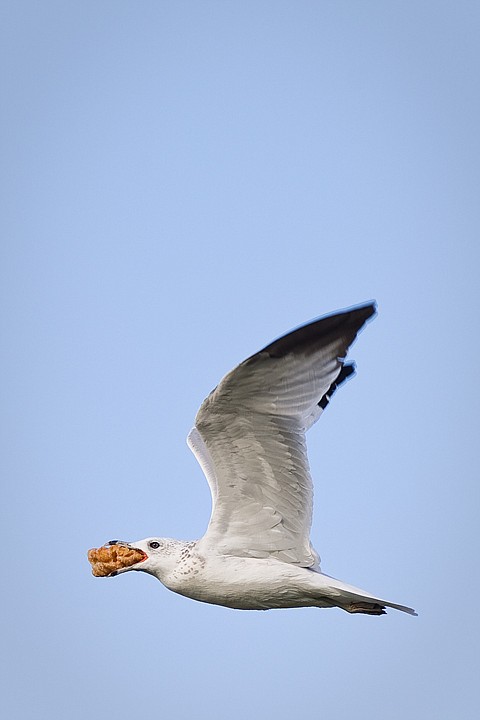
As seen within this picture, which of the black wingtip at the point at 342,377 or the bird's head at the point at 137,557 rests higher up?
the black wingtip at the point at 342,377

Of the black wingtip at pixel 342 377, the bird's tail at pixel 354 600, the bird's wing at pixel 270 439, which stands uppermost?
the black wingtip at pixel 342 377

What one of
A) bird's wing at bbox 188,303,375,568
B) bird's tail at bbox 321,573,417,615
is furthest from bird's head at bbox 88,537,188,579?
bird's tail at bbox 321,573,417,615

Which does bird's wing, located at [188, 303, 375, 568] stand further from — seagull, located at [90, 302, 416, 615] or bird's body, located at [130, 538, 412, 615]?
bird's body, located at [130, 538, 412, 615]

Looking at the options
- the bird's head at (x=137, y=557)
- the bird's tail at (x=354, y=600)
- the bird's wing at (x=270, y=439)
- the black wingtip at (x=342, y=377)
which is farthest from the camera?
the black wingtip at (x=342, y=377)

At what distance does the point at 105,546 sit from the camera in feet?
37.7

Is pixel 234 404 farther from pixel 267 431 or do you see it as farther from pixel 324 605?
pixel 324 605

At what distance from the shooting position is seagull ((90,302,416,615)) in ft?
32.6

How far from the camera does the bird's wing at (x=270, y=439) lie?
989 centimetres

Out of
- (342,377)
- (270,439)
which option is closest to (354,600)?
(270,439)

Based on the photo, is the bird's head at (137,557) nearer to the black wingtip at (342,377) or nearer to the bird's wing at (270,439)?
the bird's wing at (270,439)

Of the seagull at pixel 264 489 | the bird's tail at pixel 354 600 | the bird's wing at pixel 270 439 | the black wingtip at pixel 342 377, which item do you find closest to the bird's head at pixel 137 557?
the seagull at pixel 264 489

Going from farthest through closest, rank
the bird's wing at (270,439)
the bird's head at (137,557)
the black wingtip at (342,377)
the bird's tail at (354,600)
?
1. the black wingtip at (342,377)
2. the bird's head at (137,557)
3. the bird's tail at (354,600)
4. the bird's wing at (270,439)

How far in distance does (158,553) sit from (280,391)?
2.11 m

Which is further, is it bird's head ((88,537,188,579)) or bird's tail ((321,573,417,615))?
bird's head ((88,537,188,579))
